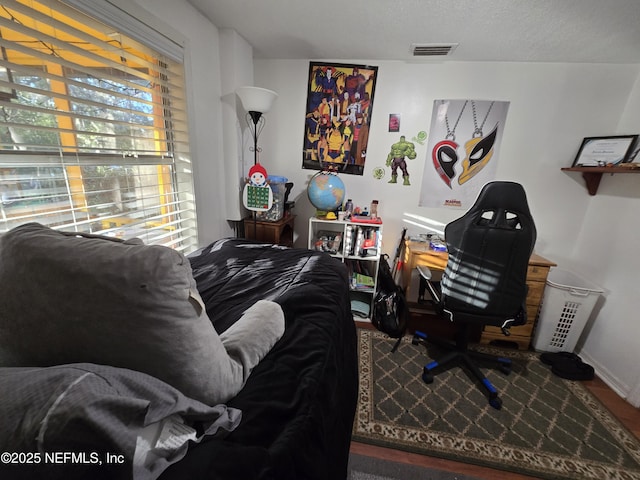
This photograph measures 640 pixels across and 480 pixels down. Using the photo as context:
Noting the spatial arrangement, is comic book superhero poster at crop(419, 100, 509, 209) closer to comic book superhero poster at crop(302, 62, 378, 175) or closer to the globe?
comic book superhero poster at crop(302, 62, 378, 175)

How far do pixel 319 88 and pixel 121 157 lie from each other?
171cm

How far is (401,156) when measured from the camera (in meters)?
2.38

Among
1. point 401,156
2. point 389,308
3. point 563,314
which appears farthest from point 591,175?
point 389,308

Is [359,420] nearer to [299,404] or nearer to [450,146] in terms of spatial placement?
[299,404]

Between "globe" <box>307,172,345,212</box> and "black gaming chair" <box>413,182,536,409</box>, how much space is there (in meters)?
0.95

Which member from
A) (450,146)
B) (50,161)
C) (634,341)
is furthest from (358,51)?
(634,341)

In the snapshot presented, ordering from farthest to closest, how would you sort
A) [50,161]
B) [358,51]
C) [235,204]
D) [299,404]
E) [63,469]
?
[235,204] < [358,51] < [50,161] < [299,404] < [63,469]

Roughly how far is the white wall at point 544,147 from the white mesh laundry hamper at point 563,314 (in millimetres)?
130

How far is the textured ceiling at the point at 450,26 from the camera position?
1.43 m

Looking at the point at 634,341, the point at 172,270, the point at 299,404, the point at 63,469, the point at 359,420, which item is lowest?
the point at 359,420

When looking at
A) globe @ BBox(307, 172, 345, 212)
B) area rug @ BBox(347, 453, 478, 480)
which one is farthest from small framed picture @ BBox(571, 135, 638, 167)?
area rug @ BBox(347, 453, 478, 480)

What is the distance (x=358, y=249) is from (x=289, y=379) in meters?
1.60

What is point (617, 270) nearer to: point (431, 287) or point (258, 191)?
point (431, 287)

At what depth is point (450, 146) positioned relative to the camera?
2.30 metres
